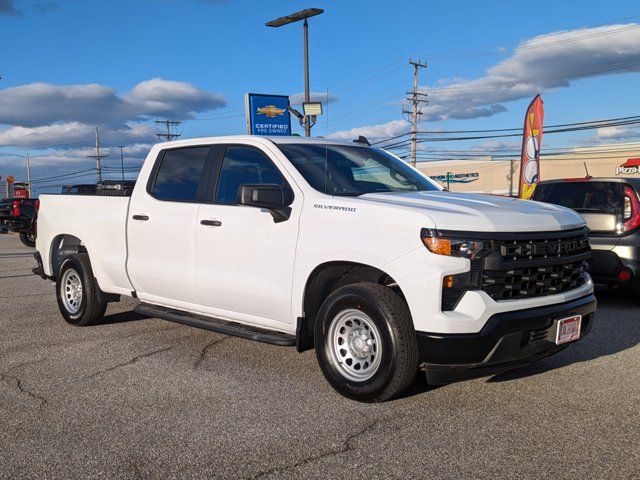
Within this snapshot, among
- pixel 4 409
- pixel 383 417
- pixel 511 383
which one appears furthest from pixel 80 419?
pixel 511 383

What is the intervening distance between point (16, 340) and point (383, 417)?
419 centimetres

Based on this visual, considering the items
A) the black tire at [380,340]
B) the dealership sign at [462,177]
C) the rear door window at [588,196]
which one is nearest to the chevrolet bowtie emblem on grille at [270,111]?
the rear door window at [588,196]

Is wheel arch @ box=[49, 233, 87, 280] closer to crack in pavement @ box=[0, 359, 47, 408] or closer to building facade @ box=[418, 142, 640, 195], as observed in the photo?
crack in pavement @ box=[0, 359, 47, 408]

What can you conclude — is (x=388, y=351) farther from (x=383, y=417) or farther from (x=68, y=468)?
(x=68, y=468)

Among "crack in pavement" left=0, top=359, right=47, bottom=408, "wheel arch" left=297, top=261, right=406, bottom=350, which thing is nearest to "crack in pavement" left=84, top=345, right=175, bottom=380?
"crack in pavement" left=0, top=359, right=47, bottom=408

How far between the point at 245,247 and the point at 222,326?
0.74 m

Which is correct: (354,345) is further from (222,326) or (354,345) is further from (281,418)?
(222,326)

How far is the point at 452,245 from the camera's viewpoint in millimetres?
3930

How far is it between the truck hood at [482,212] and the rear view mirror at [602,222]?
3.36 meters

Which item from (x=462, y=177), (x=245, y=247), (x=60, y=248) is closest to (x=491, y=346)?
(x=245, y=247)

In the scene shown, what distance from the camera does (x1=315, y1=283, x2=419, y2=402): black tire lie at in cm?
406

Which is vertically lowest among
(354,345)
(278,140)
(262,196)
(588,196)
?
(354,345)

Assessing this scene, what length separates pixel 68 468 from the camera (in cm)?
338

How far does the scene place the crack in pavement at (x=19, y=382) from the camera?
14.8ft
